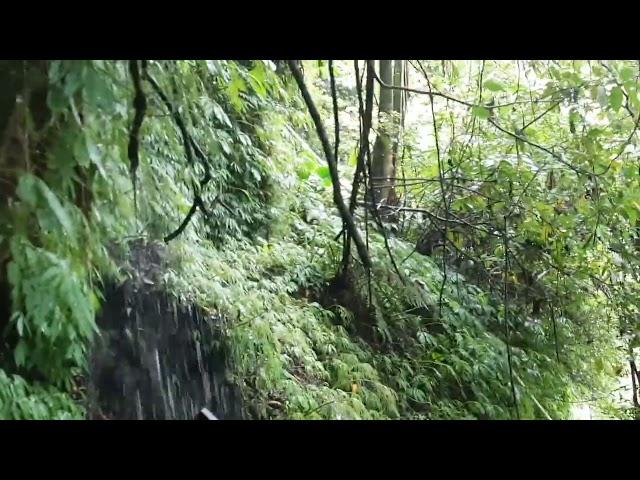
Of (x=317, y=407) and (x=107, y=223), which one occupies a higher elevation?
(x=107, y=223)

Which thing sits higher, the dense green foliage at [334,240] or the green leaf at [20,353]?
the dense green foliage at [334,240]

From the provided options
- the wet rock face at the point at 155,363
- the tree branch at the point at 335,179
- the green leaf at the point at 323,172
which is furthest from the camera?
the green leaf at the point at 323,172

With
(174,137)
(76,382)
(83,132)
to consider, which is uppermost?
(174,137)

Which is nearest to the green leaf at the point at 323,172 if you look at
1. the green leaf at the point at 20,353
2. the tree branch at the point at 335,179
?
the tree branch at the point at 335,179

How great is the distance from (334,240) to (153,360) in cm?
92

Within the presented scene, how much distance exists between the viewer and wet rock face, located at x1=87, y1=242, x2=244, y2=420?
2.27 metres

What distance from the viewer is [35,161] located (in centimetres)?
147

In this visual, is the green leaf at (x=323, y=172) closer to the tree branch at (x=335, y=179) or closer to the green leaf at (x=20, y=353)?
the tree branch at (x=335, y=179)

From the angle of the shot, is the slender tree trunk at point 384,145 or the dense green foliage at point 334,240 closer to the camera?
the dense green foliage at point 334,240

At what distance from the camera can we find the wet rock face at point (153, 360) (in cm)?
227

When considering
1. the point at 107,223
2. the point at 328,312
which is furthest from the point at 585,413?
the point at 107,223

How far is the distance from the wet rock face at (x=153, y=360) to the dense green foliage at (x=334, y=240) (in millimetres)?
85
